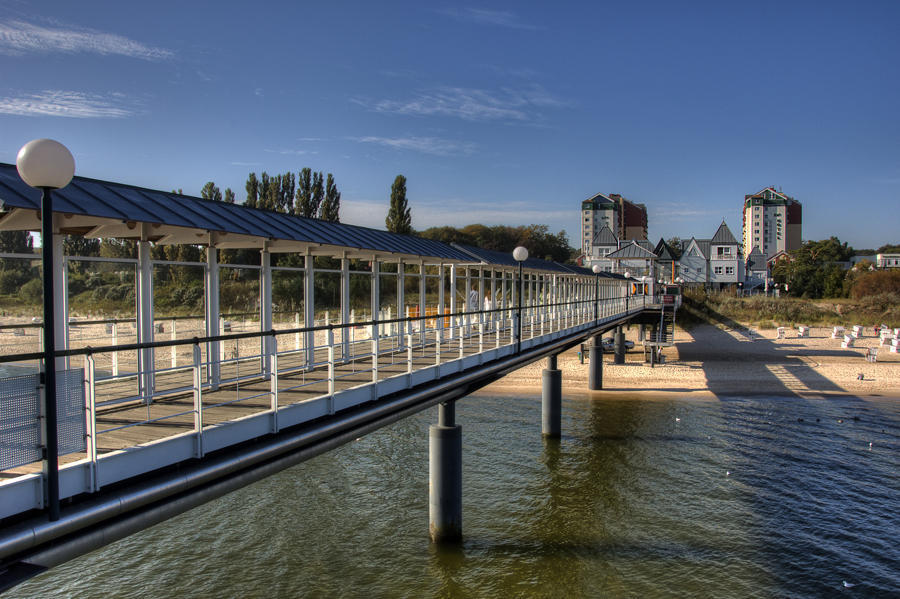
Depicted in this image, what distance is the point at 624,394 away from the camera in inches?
1189

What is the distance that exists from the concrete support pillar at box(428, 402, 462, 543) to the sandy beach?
19169mm

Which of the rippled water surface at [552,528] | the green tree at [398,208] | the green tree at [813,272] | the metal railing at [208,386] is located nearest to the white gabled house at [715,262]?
the green tree at [813,272]

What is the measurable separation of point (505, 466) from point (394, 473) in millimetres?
3489

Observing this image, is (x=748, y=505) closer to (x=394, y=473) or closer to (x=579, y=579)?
(x=579, y=579)

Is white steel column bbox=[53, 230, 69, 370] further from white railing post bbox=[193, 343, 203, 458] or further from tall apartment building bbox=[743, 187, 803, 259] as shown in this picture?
tall apartment building bbox=[743, 187, 803, 259]

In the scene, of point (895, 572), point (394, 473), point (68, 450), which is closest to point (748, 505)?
point (895, 572)

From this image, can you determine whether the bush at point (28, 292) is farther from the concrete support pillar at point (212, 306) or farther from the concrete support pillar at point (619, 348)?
the concrete support pillar at point (619, 348)

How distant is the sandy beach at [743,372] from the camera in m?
30.6

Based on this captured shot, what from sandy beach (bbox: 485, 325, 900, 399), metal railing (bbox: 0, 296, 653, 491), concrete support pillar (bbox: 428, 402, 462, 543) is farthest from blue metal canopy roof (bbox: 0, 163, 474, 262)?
sandy beach (bbox: 485, 325, 900, 399)

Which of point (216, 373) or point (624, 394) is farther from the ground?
point (216, 373)

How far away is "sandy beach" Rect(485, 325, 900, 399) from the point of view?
30.6m

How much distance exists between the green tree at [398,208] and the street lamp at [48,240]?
54887 mm

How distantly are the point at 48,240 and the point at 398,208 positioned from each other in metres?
55.8

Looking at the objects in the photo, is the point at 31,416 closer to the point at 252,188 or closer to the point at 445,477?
the point at 445,477
